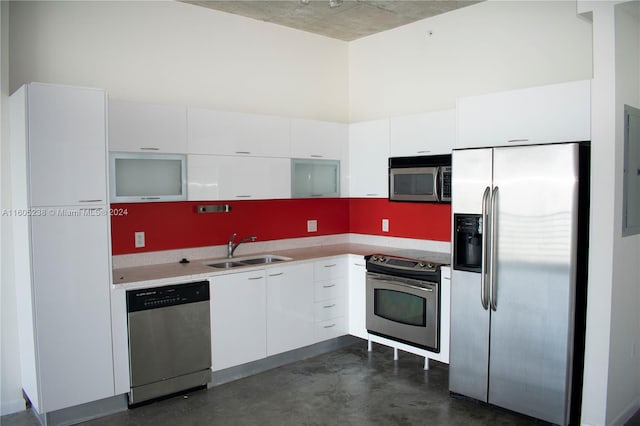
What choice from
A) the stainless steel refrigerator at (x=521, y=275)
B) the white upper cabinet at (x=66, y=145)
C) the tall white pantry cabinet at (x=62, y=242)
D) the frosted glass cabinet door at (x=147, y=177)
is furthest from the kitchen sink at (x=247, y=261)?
the stainless steel refrigerator at (x=521, y=275)

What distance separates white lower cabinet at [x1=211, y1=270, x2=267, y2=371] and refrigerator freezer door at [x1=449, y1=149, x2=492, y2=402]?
1558 mm

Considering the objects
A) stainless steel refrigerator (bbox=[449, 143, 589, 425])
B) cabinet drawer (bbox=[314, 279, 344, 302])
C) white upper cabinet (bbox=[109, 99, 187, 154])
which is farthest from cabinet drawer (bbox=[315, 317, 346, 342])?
white upper cabinet (bbox=[109, 99, 187, 154])

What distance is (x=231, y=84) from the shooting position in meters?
4.79

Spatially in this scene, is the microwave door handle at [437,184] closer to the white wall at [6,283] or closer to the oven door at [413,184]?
the oven door at [413,184]

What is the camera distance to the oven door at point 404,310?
4.14 m

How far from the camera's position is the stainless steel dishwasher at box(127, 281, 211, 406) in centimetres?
364

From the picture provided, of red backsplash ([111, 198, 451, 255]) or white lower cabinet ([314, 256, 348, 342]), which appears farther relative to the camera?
white lower cabinet ([314, 256, 348, 342])

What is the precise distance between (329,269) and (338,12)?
235cm

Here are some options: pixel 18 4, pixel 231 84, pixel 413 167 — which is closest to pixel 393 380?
pixel 413 167

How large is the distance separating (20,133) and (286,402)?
262cm

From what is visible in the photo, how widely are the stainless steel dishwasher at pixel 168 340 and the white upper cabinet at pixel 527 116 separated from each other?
7.77 feet

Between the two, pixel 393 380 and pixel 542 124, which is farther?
pixel 393 380

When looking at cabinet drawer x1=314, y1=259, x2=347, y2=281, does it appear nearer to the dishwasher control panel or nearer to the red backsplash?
the red backsplash

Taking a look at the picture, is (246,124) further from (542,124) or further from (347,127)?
(542,124)
